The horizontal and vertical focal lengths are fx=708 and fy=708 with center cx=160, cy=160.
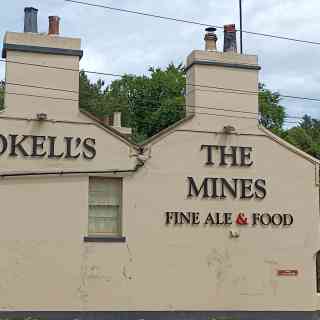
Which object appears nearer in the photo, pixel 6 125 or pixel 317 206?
pixel 6 125

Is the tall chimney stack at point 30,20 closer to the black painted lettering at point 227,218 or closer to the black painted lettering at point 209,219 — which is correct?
the black painted lettering at point 209,219

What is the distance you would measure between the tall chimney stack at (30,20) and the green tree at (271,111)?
32.5 meters

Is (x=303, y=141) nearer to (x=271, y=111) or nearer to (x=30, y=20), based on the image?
(x=271, y=111)

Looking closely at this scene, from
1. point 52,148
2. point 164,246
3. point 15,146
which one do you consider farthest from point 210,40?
point 15,146

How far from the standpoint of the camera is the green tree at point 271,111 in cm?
5041

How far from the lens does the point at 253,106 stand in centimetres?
1995

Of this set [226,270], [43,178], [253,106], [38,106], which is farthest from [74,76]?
[226,270]

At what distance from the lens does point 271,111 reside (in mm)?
51000

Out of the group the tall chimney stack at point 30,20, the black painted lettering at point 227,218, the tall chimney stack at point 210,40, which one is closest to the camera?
the tall chimney stack at point 30,20

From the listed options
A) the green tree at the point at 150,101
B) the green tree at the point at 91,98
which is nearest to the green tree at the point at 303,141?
the green tree at the point at 150,101

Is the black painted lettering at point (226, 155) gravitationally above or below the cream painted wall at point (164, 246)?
above

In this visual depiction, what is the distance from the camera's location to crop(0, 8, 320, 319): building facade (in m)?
17.6

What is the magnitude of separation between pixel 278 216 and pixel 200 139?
10.0 feet

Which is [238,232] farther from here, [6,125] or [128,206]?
[6,125]
